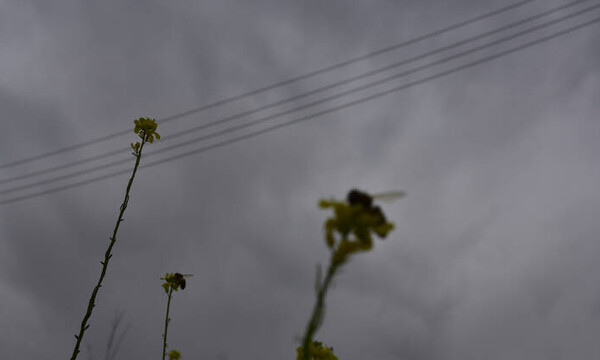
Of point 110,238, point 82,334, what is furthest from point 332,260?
point 110,238

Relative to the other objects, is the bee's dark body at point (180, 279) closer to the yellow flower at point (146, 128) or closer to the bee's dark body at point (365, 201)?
the yellow flower at point (146, 128)

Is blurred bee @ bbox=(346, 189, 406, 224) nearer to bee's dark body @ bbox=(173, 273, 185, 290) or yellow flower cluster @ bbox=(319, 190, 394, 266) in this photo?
yellow flower cluster @ bbox=(319, 190, 394, 266)

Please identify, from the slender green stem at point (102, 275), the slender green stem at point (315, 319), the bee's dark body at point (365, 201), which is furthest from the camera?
the slender green stem at point (102, 275)

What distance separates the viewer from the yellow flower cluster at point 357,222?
142 cm

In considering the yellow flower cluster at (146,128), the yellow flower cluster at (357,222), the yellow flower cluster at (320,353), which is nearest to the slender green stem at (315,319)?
the yellow flower cluster at (357,222)

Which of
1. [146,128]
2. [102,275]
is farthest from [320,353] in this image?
[146,128]

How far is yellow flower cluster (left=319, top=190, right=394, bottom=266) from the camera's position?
1418 millimetres

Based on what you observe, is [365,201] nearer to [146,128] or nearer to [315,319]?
[315,319]

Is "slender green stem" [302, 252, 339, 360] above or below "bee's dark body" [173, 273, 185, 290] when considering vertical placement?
below

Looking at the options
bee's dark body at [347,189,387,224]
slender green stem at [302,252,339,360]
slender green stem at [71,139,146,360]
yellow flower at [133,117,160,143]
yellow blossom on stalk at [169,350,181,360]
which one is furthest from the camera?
yellow blossom on stalk at [169,350,181,360]

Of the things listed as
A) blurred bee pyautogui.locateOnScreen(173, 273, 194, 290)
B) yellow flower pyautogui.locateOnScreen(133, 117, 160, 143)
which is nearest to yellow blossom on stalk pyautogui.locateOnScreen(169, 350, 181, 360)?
blurred bee pyautogui.locateOnScreen(173, 273, 194, 290)

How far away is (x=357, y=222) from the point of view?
1434 millimetres

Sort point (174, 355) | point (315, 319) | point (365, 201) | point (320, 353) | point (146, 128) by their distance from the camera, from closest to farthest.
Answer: point (315, 319)
point (365, 201)
point (320, 353)
point (146, 128)
point (174, 355)

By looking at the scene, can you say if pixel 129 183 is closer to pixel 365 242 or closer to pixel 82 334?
pixel 82 334
